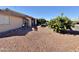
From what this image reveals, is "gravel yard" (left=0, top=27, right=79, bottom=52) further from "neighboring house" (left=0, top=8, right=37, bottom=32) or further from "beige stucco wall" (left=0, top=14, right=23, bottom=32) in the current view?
"beige stucco wall" (left=0, top=14, right=23, bottom=32)

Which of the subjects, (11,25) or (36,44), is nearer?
(36,44)

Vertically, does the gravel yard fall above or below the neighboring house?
below

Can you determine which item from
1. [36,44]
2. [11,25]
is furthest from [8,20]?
[36,44]

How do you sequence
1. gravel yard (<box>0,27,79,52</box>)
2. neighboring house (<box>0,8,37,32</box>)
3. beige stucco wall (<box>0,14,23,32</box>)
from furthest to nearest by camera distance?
beige stucco wall (<box>0,14,23,32</box>) → neighboring house (<box>0,8,37,32</box>) → gravel yard (<box>0,27,79,52</box>)

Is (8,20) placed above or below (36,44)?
above

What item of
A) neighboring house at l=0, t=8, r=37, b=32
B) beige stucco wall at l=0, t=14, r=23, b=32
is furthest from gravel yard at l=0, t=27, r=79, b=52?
beige stucco wall at l=0, t=14, r=23, b=32

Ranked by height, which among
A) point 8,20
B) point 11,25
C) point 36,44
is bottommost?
point 36,44

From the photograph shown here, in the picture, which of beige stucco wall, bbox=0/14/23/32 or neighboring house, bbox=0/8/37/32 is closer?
neighboring house, bbox=0/8/37/32

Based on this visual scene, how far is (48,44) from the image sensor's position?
4492 millimetres

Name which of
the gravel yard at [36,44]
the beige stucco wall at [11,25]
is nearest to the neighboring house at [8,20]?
the beige stucco wall at [11,25]

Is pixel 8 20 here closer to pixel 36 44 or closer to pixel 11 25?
pixel 11 25

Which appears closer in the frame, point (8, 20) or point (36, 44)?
point (36, 44)
